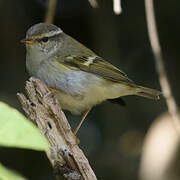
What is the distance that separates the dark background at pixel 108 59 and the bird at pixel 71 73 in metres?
0.83

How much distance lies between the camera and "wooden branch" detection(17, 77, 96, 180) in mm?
1732

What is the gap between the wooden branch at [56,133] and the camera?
1.73m

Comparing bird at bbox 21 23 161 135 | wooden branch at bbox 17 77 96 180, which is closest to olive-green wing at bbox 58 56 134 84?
bird at bbox 21 23 161 135

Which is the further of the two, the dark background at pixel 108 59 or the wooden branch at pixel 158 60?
the dark background at pixel 108 59

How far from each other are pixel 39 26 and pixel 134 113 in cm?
159

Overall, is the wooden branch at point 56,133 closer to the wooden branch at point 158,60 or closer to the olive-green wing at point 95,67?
the olive-green wing at point 95,67

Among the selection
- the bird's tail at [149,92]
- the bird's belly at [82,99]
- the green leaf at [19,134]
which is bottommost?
the bird's belly at [82,99]

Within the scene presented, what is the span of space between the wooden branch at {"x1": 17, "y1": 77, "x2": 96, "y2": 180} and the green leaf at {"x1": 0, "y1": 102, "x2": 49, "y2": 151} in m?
0.94

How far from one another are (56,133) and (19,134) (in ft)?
3.62

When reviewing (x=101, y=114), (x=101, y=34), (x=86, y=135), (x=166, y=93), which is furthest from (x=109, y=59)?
(x=166, y=93)

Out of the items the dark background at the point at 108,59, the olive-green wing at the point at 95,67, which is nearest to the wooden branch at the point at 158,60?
the olive-green wing at the point at 95,67

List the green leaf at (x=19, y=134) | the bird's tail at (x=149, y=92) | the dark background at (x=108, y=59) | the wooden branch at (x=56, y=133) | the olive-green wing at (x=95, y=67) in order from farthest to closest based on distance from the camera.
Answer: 1. the dark background at (x=108, y=59)
2. the bird's tail at (x=149, y=92)
3. the olive-green wing at (x=95, y=67)
4. the wooden branch at (x=56, y=133)
5. the green leaf at (x=19, y=134)

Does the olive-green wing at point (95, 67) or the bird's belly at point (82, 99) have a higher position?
the olive-green wing at point (95, 67)

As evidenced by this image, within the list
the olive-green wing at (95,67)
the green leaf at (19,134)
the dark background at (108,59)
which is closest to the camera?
the green leaf at (19,134)
